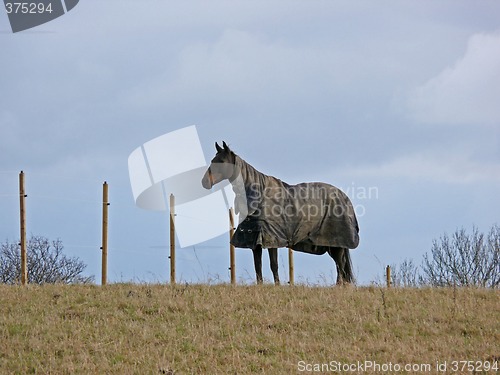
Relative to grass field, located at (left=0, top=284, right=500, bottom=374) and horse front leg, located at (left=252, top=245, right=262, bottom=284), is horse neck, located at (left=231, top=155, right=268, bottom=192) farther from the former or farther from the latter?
grass field, located at (left=0, top=284, right=500, bottom=374)

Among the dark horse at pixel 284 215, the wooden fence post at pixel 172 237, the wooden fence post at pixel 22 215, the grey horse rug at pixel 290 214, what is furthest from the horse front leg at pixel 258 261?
the wooden fence post at pixel 22 215

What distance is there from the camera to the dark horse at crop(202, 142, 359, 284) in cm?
1858

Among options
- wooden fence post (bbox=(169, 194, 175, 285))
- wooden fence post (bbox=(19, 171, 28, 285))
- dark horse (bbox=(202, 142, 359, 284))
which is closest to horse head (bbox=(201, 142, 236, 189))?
dark horse (bbox=(202, 142, 359, 284))

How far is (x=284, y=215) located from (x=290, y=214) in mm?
199

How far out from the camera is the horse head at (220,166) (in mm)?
18656

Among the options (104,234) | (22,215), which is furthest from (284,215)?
(22,215)

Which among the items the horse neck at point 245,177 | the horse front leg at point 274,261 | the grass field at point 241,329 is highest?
the horse neck at point 245,177

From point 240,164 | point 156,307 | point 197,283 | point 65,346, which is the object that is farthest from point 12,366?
point 240,164

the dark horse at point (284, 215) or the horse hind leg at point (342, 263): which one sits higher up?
the dark horse at point (284, 215)

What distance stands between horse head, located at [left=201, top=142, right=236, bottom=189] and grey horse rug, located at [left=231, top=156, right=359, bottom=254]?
0.53ft

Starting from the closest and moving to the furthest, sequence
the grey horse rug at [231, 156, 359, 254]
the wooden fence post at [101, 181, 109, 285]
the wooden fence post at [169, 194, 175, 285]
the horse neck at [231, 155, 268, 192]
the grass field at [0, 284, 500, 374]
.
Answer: the grass field at [0, 284, 500, 374]
the grey horse rug at [231, 156, 359, 254]
the horse neck at [231, 155, 268, 192]
the wooden fence post at [101, 181, 109, 285]
the wooden fence post at [169, 194, 175, 285]

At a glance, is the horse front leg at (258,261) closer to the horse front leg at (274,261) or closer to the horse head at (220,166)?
the horse front leg at (274,261)

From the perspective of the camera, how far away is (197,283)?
60.6 feet

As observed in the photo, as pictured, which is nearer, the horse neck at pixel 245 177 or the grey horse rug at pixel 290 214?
the grey horse rug at pixel 290 214
